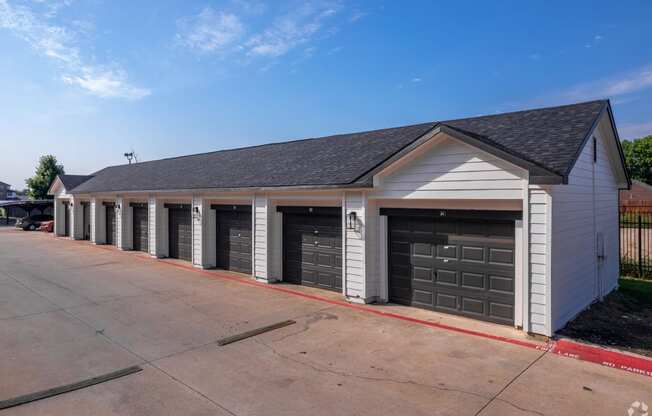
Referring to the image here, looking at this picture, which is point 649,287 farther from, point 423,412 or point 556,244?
point 423,412

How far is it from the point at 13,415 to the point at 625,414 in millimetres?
7623

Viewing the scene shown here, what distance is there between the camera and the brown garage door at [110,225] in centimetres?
2417

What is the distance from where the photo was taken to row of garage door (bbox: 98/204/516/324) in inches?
344

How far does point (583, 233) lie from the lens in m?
9.59

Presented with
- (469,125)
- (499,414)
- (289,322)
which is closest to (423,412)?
(499,414)

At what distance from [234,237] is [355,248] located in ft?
20.5

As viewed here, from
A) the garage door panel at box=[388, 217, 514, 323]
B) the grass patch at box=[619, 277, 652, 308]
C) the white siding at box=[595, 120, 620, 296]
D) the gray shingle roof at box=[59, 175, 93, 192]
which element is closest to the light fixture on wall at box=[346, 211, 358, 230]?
the garage door panel at box=[388, 217, 514, 323]

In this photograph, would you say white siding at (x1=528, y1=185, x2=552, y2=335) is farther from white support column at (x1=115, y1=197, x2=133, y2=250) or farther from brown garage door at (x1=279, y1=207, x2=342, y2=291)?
white support column at (x1=115, y1=197, x2=133, y2=250)

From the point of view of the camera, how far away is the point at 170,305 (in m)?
10.4

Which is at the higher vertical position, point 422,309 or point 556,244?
point 556,244

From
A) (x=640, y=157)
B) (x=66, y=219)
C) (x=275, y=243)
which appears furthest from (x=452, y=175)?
(x=640, y=157)

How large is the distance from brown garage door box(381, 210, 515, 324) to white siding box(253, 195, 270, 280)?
4.38 meters

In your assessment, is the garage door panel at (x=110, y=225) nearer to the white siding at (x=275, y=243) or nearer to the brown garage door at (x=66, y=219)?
the brown garage door at (x=66, y=219)

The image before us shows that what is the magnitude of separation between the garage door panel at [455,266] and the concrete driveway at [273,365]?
128 centimetres
